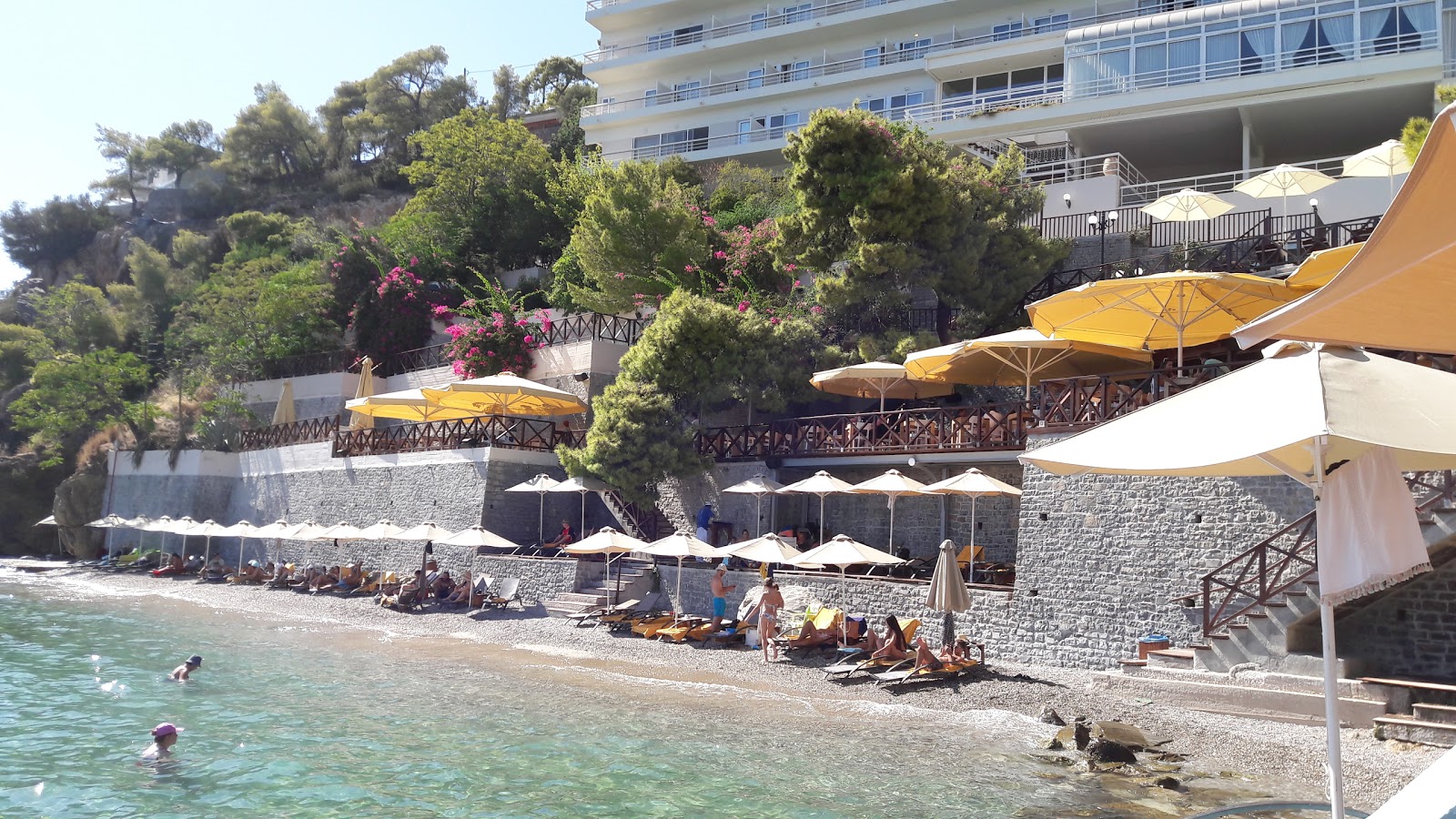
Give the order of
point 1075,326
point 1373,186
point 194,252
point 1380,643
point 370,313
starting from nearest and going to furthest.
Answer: point 1380,643 < point 1075,326 < point 1373,186 < point 370,313 < point 194,252

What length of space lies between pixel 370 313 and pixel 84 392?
1123cm

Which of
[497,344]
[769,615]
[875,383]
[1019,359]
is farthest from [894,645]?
[497,344]

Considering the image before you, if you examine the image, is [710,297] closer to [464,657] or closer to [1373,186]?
[464,657]

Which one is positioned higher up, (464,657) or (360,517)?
(360,517)

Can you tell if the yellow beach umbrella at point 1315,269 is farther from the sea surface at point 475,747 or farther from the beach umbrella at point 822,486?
the sea surface at point 475,747

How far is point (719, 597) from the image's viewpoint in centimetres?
1931

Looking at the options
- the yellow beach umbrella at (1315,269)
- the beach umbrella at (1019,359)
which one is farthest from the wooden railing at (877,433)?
the yellow beach umbrella at (1315,269)

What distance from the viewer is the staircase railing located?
1252 cm

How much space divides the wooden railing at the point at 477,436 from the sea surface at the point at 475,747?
10.2 metres

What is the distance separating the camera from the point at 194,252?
54.1 metres

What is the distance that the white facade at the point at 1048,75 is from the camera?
27750 millimetres

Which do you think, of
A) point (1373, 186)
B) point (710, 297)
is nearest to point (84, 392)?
point (710, 297)

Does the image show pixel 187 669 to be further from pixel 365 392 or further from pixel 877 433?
pixel 365 392

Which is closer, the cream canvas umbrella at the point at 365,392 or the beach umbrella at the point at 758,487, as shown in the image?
the beach umbrella at the point at 758,487
